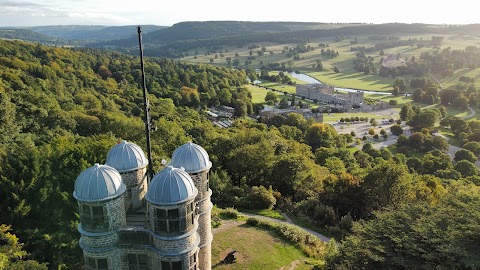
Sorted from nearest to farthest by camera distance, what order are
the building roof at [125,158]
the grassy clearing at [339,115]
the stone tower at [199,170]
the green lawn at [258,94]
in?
the building roof at [125,158] → the stone tower at [199,170] → the grassy clearing at [339,115] → the green lawn at [258,94]

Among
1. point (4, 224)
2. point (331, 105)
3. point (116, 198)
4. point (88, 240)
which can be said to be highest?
point (116, 198)

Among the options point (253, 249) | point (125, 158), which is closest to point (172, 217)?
point (125, 158)

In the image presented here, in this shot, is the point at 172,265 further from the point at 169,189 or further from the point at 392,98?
the point at 392,98

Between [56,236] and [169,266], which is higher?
[169,266]

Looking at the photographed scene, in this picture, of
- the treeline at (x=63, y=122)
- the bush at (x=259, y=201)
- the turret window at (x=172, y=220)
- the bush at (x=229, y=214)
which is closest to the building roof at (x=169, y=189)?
the turret window at (x=172, y=220)

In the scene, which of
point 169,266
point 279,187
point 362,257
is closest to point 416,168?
point 279,187

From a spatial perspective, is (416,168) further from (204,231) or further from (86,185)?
(86,185)

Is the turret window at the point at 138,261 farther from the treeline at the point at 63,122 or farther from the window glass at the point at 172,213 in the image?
the treeline at the point at 63,122
